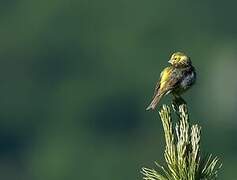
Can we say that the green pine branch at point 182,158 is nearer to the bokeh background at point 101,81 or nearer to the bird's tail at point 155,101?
the bird's tail at point 155,101

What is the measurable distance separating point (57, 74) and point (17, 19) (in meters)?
12.1

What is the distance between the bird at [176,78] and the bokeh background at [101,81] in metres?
67.9

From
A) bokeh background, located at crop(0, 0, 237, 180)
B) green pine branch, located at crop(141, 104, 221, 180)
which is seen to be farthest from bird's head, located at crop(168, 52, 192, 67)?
bokeh background, located at crop(0, 0, 237, 180)

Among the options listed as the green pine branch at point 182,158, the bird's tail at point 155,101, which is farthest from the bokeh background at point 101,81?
the green pine branch at point 182,158

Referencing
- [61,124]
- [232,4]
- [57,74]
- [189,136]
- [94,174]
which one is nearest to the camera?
[189,136]

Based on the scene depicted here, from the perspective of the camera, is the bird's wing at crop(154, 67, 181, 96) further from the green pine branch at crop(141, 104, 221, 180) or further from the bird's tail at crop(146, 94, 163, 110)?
the green pine branch at crop(141, 104, 221, 180)

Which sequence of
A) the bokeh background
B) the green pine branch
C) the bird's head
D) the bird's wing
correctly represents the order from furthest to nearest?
the bokeh background, the bird's head, the bird's wing, the green pine branch

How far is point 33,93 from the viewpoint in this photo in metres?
98.2

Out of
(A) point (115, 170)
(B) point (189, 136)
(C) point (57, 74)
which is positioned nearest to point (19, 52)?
(C) point (57, 74)

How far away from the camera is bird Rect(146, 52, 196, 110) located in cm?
585

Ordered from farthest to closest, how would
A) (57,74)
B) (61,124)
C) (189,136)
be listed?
(57,74), (61,124), (189,136)

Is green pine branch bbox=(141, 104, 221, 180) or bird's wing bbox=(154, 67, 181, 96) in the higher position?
bird's wing bbox=(154, 67, 181, 96)

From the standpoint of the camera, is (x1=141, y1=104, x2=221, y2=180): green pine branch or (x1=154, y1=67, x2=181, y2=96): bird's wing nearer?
(x1=141, y1=104, x2=221, y2=180): green pine branch

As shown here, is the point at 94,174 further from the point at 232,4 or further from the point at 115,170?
the point at 232,4
